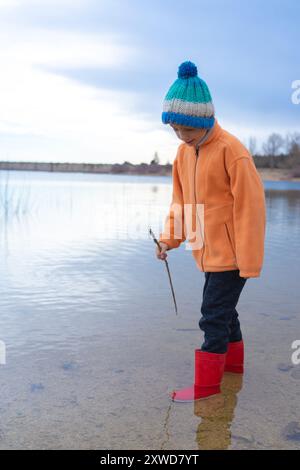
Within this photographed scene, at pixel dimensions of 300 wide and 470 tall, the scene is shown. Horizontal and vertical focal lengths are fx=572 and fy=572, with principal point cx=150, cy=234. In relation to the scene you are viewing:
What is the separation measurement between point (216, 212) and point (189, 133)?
1.32 feet

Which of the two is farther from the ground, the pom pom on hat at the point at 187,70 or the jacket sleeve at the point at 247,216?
the pom pom on hat at the point at 187,70

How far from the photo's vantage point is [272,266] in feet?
20.0

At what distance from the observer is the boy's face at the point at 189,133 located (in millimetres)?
2747

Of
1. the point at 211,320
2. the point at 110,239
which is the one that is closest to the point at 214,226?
the point at 211,320

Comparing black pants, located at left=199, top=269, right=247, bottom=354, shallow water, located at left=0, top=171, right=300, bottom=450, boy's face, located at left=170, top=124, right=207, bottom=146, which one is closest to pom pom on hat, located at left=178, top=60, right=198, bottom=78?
boy's face, located at left=170, top=124, right=207, bottom=146

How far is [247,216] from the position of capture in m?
2.65

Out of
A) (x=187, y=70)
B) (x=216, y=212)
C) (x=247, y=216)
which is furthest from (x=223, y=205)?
(x=187, y=70)

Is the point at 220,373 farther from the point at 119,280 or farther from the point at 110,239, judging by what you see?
the point at 110,239

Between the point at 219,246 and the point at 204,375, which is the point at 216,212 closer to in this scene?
the point at 219,246

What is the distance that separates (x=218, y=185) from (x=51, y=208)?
10.5 m

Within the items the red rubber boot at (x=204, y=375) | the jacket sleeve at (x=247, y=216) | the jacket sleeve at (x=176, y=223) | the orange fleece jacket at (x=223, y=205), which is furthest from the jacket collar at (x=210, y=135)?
the red rubber boot at (x=204, y=375)

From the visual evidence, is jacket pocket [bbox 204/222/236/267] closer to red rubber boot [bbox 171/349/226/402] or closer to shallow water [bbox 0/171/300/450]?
red rubber boot [bbox 171/349/226/402]

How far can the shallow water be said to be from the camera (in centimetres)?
238

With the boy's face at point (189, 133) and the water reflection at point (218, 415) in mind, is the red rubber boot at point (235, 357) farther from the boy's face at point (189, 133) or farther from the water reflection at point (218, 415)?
the boy's face at point (189, 133)
